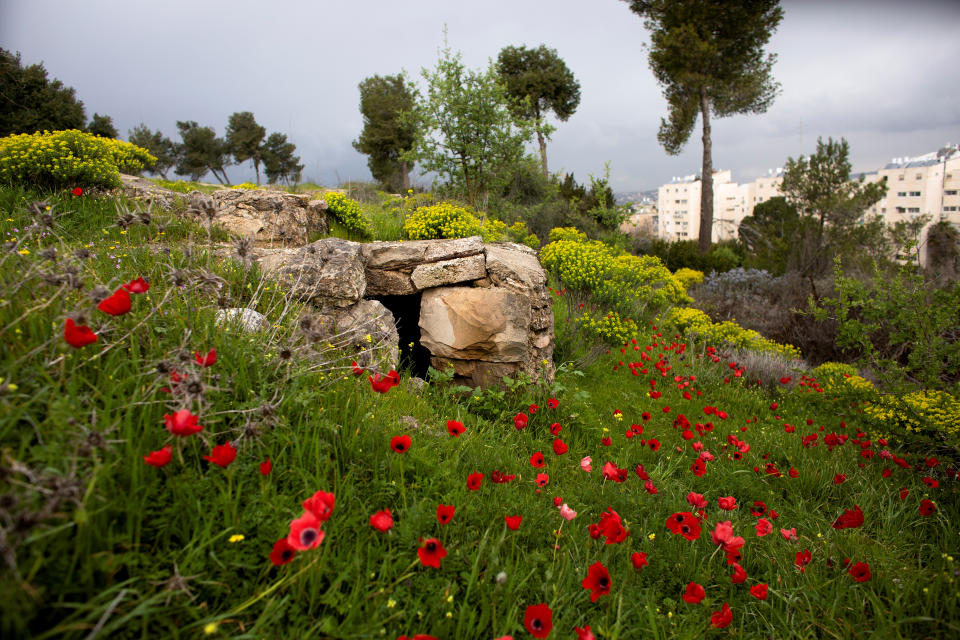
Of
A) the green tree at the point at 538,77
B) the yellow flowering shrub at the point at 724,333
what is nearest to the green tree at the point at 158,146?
the green tree at the point at 538,77

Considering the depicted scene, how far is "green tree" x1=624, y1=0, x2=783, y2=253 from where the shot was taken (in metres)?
17.0

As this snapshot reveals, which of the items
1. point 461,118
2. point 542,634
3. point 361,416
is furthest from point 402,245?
point 461,118

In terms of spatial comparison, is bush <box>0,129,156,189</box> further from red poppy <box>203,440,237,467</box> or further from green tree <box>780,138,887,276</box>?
green tree <box>780,138,887,276</box>

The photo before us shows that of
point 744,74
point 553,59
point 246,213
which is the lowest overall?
point 246,213

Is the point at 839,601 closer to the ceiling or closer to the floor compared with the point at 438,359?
Result: closer to the floor

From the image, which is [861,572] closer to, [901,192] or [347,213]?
[347,213]

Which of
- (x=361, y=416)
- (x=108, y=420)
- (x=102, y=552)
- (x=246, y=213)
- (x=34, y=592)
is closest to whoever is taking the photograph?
(x=34, y=592)

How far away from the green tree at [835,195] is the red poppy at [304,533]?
24.6 metres

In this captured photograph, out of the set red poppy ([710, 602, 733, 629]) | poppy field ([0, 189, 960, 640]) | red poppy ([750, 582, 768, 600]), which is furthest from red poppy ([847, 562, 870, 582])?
red poppy ([710, 602, 733, 629])

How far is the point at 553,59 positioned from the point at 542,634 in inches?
1239

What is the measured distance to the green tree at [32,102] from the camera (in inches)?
685

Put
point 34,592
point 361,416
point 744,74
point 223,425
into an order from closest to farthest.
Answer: point 34,592 → point 223,425 → point 361,416 → point 744,74

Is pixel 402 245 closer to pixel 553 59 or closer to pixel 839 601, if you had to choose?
pixel 839 601

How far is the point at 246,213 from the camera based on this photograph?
5465 mm
